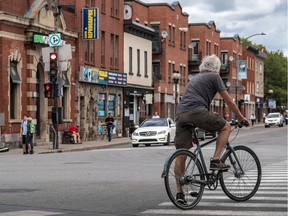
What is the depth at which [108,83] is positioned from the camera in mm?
49719

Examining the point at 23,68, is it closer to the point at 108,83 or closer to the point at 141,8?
the point at 108,83

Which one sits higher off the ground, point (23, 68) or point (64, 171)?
point (23, 68)

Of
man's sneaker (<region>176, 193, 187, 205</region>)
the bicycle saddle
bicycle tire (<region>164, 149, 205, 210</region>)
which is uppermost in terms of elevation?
the bicycle saddle

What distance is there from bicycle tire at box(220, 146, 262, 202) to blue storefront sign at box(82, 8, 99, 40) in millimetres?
35290

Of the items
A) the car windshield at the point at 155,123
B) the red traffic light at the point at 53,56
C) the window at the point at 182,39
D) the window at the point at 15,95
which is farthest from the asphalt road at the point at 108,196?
the window at the point at 182,39

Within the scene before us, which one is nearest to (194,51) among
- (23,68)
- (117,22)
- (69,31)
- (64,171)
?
(117,22)

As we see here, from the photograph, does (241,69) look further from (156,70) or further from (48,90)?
(48,90)

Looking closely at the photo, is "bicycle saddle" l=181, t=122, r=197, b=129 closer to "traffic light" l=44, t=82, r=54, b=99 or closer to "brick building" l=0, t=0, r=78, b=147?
"traffic light" l=44, t=82, r=54, b=99

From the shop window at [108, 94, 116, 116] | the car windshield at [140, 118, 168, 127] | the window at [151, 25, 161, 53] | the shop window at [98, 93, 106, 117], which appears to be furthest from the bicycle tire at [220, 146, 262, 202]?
the window at [151, 25, 161, 53]

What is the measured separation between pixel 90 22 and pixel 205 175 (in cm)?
3648

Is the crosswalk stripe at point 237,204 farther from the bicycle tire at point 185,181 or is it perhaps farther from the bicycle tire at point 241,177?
the bicycle tire at point 185,181

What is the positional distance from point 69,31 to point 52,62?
440 inches

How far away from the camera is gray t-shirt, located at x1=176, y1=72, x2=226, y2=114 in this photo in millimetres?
9703

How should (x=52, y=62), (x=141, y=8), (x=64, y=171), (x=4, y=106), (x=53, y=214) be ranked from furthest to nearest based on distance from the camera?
1. (x=141, y=8)
2. (x=4, y=106)
3. (x=52, y=62)
4. (x=64, y=171)
5. (x=53, y=214)
